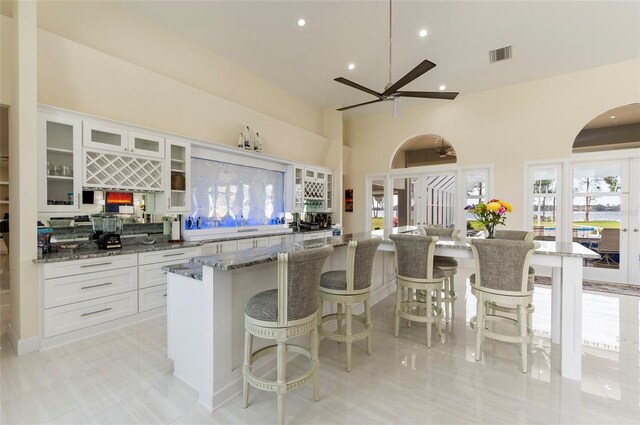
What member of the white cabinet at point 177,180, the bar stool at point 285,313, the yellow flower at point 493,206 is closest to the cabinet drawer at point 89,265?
the white cabinet at point 177,180

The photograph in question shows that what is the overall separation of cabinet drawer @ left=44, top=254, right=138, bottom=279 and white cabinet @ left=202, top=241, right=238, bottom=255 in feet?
3.10

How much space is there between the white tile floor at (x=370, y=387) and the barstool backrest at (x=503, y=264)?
68 centimetres

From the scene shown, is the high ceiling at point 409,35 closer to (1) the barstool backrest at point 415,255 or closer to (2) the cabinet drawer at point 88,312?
(1) the barstool backrest at point 415,255

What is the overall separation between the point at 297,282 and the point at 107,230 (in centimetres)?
297

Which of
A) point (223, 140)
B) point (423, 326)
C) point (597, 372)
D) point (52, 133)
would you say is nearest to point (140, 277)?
point (52, 133)

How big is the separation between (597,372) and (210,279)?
3.20 meters

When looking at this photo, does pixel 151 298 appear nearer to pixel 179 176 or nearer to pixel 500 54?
pixel 179 176

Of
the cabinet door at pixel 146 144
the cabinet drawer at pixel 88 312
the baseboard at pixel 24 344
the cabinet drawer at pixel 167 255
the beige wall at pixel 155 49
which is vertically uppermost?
the beige wall at pixel 155 49

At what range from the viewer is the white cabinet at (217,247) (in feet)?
13.3

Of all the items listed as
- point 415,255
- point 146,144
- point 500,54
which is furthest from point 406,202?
point 146,144

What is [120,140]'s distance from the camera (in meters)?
3.36

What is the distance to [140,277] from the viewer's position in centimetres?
329

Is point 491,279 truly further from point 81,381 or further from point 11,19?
point 11,19

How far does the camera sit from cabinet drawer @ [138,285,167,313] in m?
3.29
